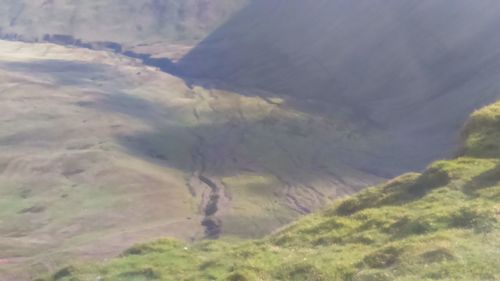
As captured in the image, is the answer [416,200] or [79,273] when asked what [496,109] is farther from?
[79,273]

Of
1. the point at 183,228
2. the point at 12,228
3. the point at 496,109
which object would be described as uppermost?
the point at 496,109

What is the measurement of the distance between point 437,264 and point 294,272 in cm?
587

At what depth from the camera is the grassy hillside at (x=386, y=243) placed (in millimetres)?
22906

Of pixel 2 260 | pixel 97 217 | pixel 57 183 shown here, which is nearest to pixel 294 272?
pixel 2 260

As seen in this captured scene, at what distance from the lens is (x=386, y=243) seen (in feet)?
90.9

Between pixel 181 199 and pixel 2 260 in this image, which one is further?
pixel 181 199

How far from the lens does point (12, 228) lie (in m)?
146

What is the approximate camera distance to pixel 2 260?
122812 mm

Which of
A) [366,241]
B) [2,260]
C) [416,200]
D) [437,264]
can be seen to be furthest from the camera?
[2,260]

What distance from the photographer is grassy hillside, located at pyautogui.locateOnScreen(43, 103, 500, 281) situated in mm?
22906

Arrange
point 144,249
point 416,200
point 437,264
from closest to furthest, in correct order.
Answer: point 437,264 → point 416,200 → point 144,249

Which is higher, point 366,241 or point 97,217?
point 366,241

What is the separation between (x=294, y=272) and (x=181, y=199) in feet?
481

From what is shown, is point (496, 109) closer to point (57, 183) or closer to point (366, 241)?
point (366, 241)
